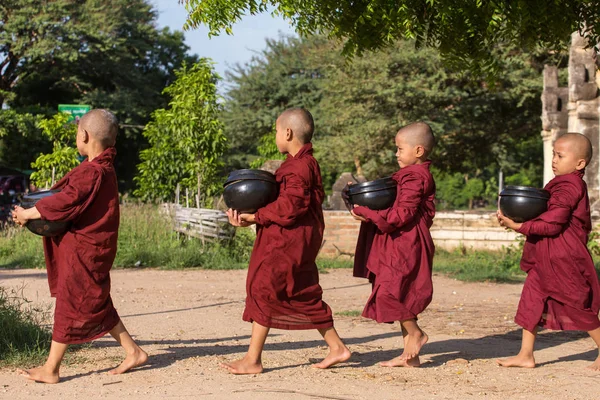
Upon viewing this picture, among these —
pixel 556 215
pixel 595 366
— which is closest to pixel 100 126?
pixel 556 215

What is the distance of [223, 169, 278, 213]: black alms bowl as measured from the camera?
17.7 feet

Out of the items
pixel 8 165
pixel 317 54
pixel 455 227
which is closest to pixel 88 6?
pixel 8 165

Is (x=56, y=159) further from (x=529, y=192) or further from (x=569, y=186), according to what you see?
(x=569, y=186)

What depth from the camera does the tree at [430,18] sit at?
713cm

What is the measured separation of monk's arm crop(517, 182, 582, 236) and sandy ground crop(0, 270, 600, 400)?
97 cm

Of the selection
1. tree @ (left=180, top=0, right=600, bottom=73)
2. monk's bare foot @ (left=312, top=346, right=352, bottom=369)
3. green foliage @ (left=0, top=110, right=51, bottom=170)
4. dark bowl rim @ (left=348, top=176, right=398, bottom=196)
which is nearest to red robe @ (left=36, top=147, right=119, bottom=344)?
monk's bare foot @ (left=312, top=346, right=352, bottom=369)

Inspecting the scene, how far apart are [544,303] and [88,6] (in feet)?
98.4

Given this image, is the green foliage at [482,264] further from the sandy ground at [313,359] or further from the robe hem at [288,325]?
the robe hem at [288,325]

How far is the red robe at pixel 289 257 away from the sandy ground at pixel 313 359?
1.28 ft

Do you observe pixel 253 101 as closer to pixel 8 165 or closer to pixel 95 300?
pixel 8 165

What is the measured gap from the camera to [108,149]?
17.7ft


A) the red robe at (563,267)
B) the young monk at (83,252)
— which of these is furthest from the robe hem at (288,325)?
the red robe at (563,267)

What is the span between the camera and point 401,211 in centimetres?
562

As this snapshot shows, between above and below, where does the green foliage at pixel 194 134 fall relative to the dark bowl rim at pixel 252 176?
above
